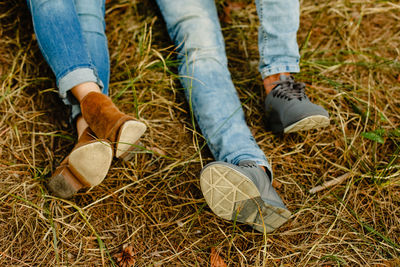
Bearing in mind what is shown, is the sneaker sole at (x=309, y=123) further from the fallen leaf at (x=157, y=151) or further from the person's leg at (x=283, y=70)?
the fallen leaf at (x=157, y=151)

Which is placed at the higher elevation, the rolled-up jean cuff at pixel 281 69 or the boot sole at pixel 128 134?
the boot sole at pixel 128 134

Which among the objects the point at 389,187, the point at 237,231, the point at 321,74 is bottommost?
the point at 389,187

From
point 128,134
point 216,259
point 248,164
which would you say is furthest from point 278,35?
point 216,259

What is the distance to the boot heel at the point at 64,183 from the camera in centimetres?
142

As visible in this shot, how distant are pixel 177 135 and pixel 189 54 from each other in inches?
18.7

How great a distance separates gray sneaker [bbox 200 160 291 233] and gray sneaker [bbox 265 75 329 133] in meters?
0.33

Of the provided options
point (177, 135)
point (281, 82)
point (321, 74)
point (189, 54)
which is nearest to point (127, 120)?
point (177, 135)

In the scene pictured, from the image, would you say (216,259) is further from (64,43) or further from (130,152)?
(64,43)

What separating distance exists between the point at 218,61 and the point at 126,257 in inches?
44.7

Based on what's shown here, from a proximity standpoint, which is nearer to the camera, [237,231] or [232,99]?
[237,231]

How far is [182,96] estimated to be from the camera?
Answer: 200 centimetres

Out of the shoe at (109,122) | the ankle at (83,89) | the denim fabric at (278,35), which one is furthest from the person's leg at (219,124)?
the ankle at (83,89)

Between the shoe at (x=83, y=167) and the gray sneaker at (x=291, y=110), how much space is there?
0.89 m

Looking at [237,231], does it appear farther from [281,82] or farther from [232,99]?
[281,82]
